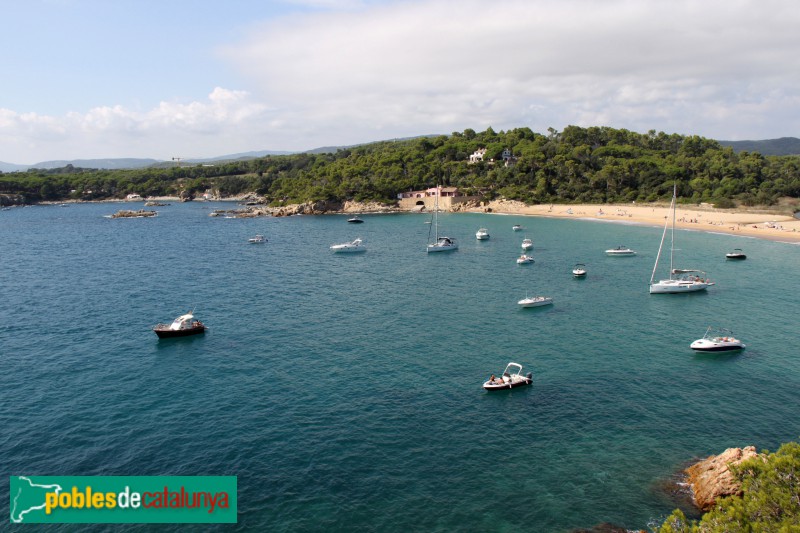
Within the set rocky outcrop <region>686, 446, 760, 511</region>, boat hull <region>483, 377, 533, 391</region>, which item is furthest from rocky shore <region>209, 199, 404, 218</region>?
rocky outcrop <region>686, 446, 760, 511</region>

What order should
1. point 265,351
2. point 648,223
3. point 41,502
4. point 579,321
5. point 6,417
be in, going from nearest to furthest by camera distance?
point 41,502, point 6,417, point 265,351, point 579,321, point 648,223

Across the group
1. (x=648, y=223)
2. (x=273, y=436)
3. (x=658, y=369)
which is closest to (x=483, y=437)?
(x=273, y=436)

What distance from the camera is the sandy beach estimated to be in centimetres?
12037

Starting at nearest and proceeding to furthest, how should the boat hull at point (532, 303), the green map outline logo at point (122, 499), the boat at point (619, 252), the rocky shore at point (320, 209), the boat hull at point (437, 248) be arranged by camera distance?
the green map outline logo at point (122, 499) → the boat hull at point (532, 303) → the boat at point (619, 252) → the boat hull at point (437, 248) → the rocky shore at point (320, 209)

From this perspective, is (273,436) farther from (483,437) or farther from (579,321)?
(579,321)

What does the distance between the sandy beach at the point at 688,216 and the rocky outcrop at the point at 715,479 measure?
333 ft

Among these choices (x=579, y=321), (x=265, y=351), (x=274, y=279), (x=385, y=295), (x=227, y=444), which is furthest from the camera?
(x=274, y=279)

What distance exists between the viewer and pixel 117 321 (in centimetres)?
6034

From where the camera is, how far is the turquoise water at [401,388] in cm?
2941

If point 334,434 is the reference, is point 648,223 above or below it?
above

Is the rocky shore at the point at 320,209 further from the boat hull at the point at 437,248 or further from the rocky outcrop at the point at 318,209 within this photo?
the boat hull at the point at 437,248

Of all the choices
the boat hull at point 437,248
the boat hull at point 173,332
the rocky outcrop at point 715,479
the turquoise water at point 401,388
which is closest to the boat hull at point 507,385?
the turquoise water at point 401,388

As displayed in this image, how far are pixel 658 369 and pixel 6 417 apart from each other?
52.6 metres

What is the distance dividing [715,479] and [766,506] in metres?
12.3
